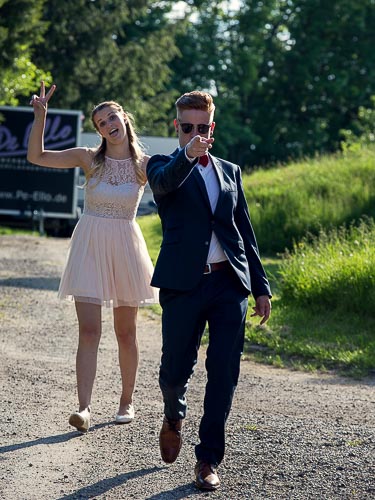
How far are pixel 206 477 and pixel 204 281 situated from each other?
0.96 m

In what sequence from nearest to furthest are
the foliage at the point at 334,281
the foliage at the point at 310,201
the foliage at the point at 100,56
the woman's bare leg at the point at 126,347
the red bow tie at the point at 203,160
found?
the red bow tie at the point at 203,160 → the woman's bare leg at the point at 126,347 → the foliage at the point at 334,281 → the foliage at the point at 310,201 → the foliage at the point at 100,56

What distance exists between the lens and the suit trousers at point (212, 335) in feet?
18.4

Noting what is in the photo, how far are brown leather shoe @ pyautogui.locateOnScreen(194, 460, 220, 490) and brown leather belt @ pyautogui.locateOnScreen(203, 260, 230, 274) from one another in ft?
3.11

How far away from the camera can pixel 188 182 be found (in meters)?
5.57

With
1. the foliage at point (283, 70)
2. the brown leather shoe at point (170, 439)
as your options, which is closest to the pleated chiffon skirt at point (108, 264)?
the brown leather shoe at point (170, 439)

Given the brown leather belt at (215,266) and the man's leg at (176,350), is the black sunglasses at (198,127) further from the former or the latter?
the man's leg at (176,350)

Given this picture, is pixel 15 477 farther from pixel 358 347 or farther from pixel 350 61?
pixel 350 61

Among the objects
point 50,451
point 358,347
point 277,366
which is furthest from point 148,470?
point 358,347

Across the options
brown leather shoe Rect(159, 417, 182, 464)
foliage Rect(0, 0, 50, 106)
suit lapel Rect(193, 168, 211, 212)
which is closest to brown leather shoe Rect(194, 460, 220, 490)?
brown leather shoe Rect(159, 417, 182, 464)

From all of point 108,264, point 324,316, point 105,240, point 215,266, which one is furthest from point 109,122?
point 324,316

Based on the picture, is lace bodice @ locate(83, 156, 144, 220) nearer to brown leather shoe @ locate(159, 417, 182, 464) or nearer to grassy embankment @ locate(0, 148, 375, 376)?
brown leather shoe @ locate(159, 417, 182, 464)

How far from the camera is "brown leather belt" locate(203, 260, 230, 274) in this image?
18.4 feet

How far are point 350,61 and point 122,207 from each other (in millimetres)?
55147

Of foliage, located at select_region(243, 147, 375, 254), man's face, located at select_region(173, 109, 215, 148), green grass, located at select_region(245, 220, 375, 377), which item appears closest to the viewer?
man's face, located at select_region(173, 109, 215, 148)
